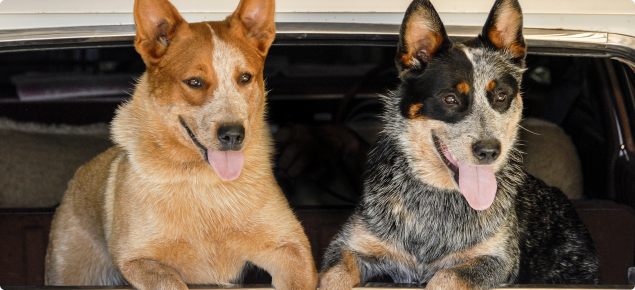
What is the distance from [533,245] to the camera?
252 centimetres

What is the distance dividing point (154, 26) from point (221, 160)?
584 mm

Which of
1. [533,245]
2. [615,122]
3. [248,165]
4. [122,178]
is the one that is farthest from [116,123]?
[615,122]

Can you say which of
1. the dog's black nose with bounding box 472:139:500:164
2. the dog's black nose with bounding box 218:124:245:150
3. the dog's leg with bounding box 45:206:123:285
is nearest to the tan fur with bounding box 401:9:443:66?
the dog's black nose with bounding box 472:139:500:164

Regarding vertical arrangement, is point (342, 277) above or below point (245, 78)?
below

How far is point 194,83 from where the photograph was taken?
6.78 ft

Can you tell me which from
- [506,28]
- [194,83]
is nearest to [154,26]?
[194,83]

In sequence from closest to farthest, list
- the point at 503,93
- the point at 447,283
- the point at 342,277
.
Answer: the point at 447,283, the point at 342,277, the point at 503,93

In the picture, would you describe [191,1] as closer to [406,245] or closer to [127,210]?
[127,210]

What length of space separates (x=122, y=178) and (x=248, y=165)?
1.78 feet

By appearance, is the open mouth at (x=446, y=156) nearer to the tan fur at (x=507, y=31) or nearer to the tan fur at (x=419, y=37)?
the tan fur at (x=419, y=37)

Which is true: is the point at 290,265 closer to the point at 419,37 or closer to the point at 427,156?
the point at 427,156

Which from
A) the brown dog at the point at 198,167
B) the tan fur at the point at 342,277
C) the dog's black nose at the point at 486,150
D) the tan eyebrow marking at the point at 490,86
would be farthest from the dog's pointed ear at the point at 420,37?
the tan fur at the point at 342,277

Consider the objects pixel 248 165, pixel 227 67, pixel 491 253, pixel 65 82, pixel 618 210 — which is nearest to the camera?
pixel 227 67

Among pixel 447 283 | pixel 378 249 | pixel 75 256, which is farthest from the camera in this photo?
pixel 75 256
